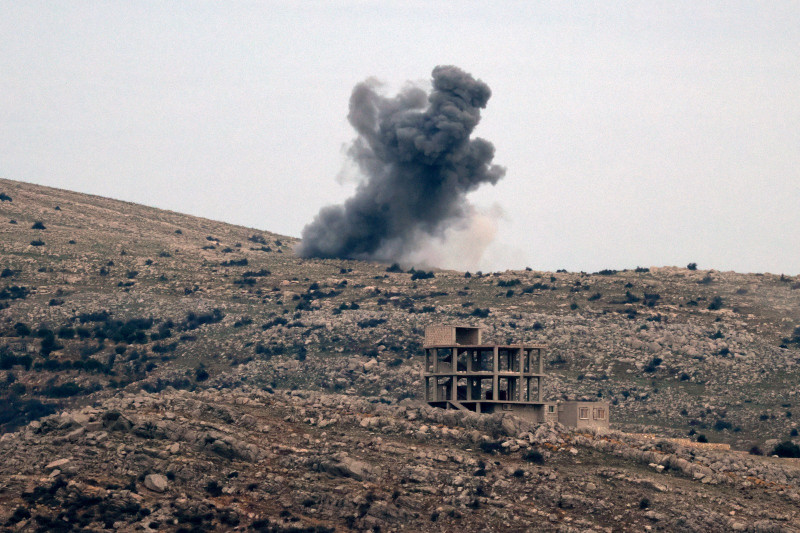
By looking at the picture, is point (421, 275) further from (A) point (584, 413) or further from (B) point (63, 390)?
(A) point (584, 413)

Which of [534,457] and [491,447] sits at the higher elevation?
[491,447]

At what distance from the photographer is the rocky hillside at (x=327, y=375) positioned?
2657 inches

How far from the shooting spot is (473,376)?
8038 cm

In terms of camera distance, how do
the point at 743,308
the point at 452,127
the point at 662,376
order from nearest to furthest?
the point at 662,376 < the point at 743,308 < the point at 452,127

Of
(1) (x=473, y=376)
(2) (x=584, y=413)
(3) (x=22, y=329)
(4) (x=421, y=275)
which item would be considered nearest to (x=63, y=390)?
(3) (x=22, y=329)

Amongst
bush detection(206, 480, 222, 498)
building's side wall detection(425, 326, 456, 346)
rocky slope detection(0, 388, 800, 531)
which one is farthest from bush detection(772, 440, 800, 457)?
bush detection(206, 480, 222, 498)

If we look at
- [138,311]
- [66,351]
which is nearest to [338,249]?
[138,311]

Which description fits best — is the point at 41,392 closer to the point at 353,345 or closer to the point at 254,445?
the point at 353,345

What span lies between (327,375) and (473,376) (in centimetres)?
3965

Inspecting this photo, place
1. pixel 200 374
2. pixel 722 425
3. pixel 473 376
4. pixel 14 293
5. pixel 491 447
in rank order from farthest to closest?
pixel 14 293 → pixel 200 374 → pixel 722 425 → pixel 473 376 → pixel 491 447

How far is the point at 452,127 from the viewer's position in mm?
156500

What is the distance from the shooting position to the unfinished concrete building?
79375 millimetres

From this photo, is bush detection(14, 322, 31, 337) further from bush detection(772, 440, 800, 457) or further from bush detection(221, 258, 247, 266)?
bush detection(772, 440, 800, 457)

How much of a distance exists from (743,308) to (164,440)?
8541cm
